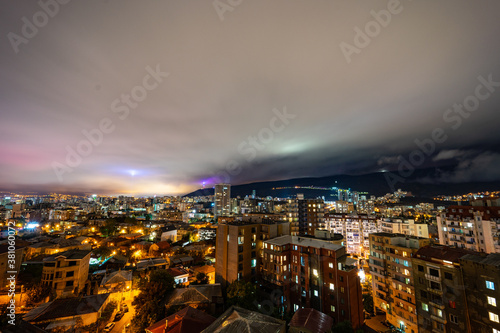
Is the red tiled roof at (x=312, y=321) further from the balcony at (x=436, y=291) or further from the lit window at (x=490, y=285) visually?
the lit window at (x=490, y=285)

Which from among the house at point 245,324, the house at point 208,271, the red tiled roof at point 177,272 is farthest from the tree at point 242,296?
the red tiled roof at point 177,272

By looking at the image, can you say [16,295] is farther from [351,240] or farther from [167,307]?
[351,240]

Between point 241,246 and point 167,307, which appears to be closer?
point 167,307

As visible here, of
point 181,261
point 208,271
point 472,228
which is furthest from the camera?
point 472,228

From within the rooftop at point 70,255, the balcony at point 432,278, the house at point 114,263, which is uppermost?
the rooftop at point 70,255

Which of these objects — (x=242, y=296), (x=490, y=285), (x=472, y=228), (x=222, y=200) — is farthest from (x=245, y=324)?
(x=222, y=200)

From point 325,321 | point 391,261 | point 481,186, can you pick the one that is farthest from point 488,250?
point 481,186

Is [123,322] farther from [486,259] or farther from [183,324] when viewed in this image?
[486,259]
